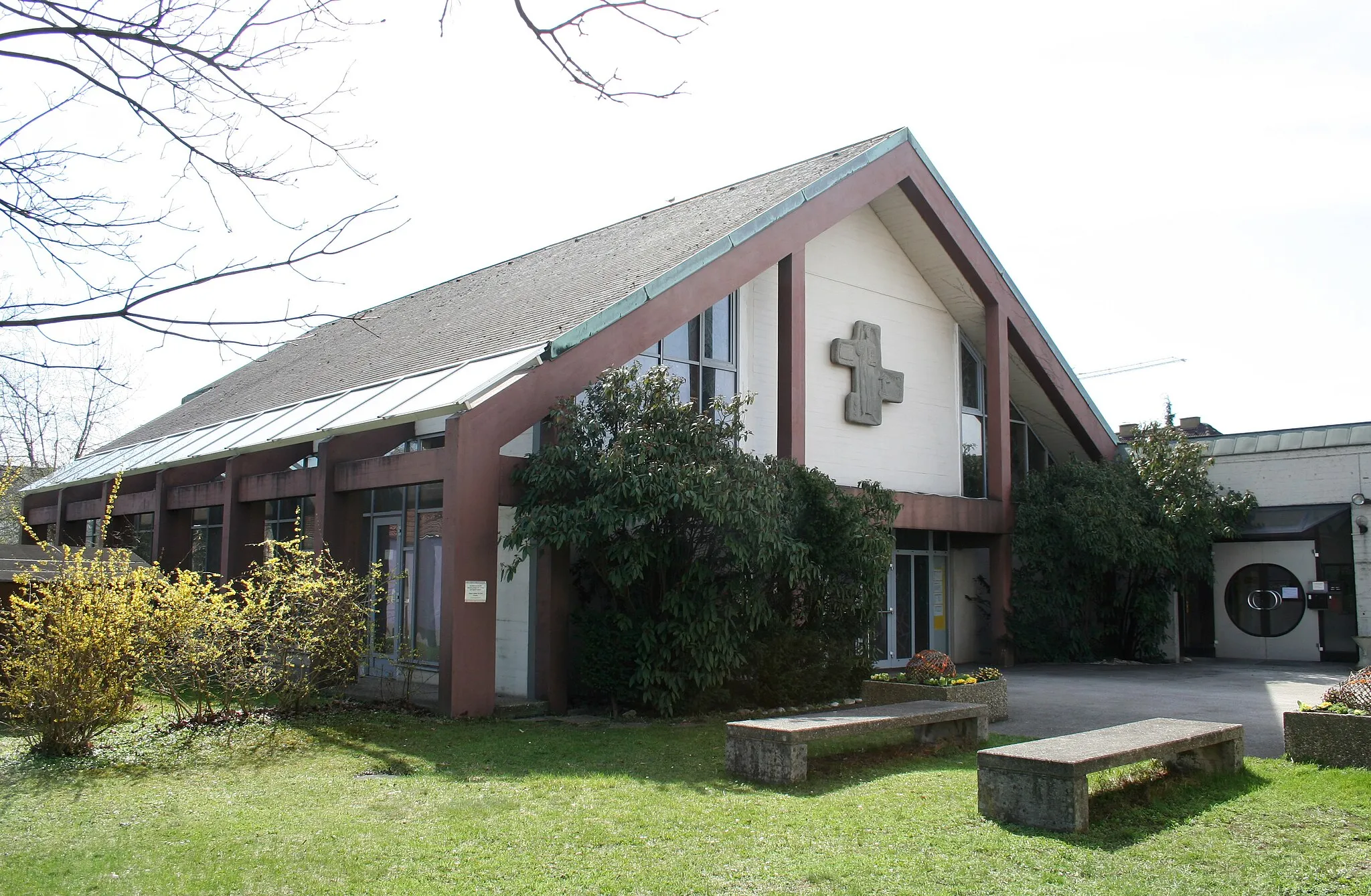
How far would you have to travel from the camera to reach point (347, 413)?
14.8 meters

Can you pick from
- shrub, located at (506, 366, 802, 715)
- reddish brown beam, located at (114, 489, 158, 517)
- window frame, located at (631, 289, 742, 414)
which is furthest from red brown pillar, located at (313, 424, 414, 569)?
reddish brown beam, located at (114, 489, 158, 517)

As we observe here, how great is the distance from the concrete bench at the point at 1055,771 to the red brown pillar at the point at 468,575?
6.44 meters

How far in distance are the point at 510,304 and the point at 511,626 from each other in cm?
617

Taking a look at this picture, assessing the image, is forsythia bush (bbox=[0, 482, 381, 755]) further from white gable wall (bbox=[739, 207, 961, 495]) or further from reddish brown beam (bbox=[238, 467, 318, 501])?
white gable wall (bbox=[739, 207, 961, 495])

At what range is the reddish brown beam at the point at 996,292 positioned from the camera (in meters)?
19.3

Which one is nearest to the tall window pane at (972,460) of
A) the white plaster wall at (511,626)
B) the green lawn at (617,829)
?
the white plaster wall at (511,626)

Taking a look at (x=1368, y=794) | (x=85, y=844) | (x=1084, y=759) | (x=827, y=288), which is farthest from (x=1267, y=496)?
(x=85, y=844)

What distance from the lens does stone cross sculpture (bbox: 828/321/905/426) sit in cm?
1873

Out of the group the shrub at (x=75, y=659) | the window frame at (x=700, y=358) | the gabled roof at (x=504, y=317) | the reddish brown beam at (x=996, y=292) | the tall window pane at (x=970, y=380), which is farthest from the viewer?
the tall window pane at (x=970, y=380)

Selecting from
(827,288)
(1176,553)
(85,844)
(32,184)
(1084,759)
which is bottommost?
(85,844)

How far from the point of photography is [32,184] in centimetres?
545

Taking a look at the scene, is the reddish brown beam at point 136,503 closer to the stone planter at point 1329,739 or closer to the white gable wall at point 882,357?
the white gable wall at point 882,357

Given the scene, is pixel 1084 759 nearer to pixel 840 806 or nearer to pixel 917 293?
pixel 840 806

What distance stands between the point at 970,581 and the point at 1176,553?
12.4ft
